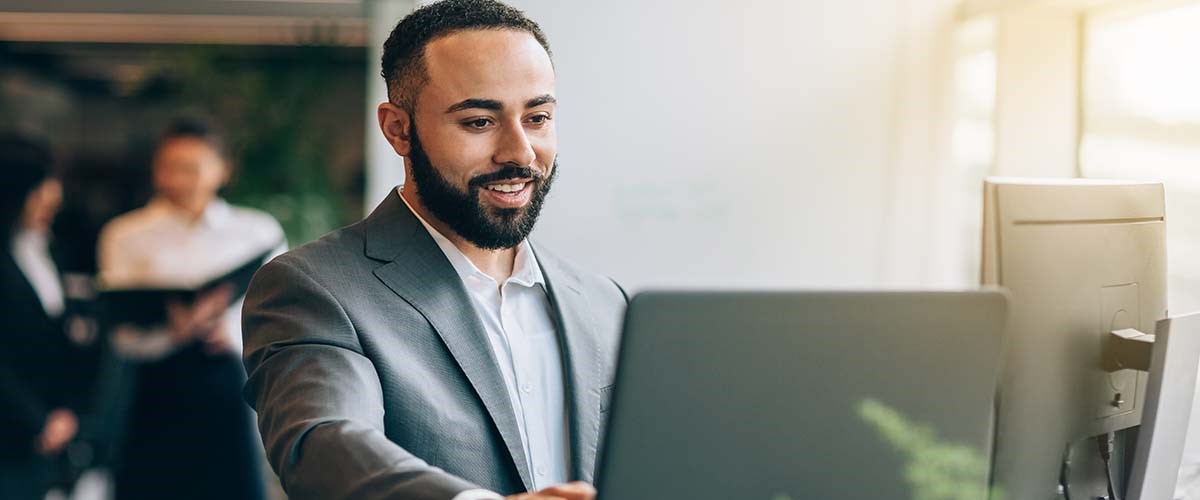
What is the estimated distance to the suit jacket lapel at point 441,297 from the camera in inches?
50.7

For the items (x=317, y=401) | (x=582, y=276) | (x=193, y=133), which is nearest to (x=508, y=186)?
(x=582, y=276)

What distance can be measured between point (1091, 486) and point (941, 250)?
2.25 meters

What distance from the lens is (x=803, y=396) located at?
0.89m

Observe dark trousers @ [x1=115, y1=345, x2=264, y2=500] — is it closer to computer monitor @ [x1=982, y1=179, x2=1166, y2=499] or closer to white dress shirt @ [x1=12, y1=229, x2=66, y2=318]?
white dress shirt @ [x1=12, y1=229, x2=66, y2=318]

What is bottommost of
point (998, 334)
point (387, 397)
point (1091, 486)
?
point (1091, 486)

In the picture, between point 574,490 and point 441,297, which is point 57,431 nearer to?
point 441,297

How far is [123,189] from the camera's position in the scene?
9.79m

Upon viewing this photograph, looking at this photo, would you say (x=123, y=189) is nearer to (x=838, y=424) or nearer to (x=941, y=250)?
(x=941, y=250)

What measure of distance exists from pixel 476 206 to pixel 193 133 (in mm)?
2684

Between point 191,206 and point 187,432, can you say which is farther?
point 191,206

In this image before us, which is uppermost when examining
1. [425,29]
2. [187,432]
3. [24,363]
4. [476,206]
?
[425,29]

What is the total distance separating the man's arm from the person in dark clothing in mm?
2099

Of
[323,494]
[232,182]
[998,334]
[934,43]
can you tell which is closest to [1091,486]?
[998,334]

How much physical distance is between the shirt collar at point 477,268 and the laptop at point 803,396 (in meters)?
0.61
